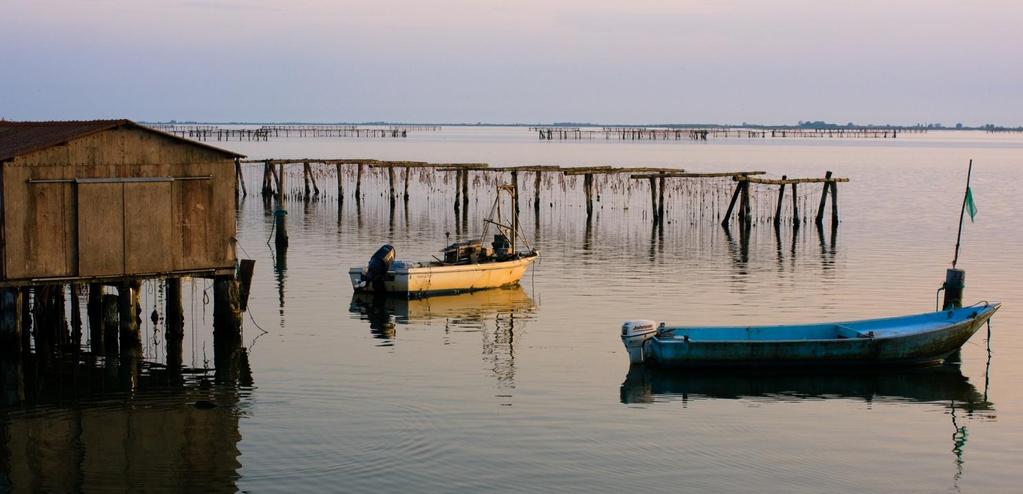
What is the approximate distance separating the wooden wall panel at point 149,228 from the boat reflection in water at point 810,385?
8.83 metres

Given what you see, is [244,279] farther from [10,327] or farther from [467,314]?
[467,314]

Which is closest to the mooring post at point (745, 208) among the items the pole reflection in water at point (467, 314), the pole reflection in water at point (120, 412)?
the pole reflection in water at point (467, 314)

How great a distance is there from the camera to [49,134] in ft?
79.5

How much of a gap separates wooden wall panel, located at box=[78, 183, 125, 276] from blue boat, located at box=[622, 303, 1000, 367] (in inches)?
366

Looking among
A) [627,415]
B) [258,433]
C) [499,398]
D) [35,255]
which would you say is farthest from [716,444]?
[35,255]

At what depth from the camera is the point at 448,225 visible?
5212cm

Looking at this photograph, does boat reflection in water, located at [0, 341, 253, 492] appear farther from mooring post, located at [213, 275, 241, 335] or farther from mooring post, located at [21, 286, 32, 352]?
mooring post, located at [21, 286, 32, 352]

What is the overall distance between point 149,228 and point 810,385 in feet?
40.2

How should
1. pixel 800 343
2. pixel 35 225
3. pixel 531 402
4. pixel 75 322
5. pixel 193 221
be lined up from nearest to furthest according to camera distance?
pixel 531 402 < pixel 35 225 < pixel 800 343 < pixel 193 221 < pixel 75 322

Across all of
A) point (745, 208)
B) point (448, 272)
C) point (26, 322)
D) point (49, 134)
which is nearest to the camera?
point (49, 134)

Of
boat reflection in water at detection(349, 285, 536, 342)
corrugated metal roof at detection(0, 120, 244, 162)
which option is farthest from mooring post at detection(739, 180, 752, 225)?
corrugated metal roof at detection(0, 120, 244, 162)

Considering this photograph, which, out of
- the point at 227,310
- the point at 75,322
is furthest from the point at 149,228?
the point at 75,322

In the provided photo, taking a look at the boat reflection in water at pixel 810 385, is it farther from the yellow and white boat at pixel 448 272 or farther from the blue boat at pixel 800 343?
the yellow and white boat at pixel 448 272

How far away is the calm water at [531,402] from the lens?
1653cm
